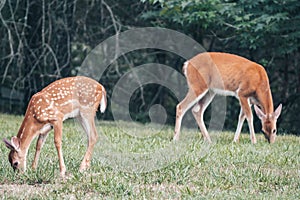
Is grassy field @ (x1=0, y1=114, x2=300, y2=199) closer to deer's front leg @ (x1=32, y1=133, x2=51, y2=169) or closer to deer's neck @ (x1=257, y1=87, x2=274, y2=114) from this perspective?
deer's front leg @ (x1=32, y1=133, x2=51, y2=169)

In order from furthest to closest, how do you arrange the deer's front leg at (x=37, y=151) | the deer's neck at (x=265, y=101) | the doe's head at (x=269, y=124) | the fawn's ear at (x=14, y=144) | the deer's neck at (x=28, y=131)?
the deer's neck at (x=265, y=101)
the doe's head at (x=269, y=124)
the deer's front leg at (x=37, y=151)
the deer's neck at (x=28, y=131)
the fawn's ear at (x=14, y=144)

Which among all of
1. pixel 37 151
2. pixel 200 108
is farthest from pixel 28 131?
pixel 200 108

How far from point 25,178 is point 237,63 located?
18.1 ft

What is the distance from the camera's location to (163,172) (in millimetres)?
7832

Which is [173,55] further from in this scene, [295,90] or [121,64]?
[295,90]

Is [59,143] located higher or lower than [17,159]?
higher

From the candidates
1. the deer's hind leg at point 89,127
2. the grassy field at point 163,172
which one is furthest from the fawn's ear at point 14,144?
the deer's hind leg at point 89,127

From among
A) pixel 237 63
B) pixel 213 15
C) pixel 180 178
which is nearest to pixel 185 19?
pixel 213 15

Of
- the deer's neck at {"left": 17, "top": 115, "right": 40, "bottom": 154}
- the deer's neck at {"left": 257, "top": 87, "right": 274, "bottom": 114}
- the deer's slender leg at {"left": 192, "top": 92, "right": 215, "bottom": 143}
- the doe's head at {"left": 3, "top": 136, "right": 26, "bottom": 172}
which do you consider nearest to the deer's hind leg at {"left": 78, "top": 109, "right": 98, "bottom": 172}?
the deer's neck at {"left": 17, "top": 115, "right": 40, "bottom": 154}

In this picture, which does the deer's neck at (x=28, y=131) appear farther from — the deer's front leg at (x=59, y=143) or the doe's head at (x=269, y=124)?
the doe's head at (x=269, y=124)

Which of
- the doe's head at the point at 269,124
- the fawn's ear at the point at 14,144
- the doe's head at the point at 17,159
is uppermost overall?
the fawn's ear at the point at 14,144

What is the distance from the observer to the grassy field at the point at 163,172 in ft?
22.7

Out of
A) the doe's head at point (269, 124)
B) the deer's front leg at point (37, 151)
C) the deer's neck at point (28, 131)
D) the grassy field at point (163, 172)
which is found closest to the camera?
the grassy field at point (163, 172)

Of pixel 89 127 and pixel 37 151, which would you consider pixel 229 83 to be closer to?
pixel 89 127
